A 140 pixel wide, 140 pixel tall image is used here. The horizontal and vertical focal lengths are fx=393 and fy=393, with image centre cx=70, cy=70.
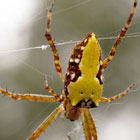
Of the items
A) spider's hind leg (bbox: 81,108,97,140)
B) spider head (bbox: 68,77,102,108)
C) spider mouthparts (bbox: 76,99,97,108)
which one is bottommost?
spider mouthparts (bbox: 76,99,97,108)

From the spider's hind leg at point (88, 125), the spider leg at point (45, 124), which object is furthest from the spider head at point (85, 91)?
the spider's hind leg at point (88, 125)

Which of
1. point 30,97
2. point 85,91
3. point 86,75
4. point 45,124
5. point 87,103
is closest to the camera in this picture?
point 86,75

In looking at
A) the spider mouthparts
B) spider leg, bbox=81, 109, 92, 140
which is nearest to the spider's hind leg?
spider leg, bbox=81, 109, 92, 140

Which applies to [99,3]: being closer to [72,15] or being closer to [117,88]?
[72,15]

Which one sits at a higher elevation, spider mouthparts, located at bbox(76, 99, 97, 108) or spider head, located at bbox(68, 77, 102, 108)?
spider head, located at bbox(68, 77, 102, 108)

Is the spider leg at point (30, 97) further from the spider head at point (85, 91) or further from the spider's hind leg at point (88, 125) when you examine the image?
the spider's hind leg at point (88, 125)

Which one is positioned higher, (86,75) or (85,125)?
(85,125)

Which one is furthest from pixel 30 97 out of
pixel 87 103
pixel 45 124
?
pixel 87 103

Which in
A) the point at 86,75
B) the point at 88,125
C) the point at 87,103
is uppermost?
the point at 88,125

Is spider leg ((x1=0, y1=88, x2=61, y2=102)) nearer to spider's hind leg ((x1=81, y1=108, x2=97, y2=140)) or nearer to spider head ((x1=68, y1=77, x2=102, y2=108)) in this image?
spider head ((x1=68, y1=77, x2=102, y2=108))

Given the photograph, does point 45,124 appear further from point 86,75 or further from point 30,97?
point 86,75

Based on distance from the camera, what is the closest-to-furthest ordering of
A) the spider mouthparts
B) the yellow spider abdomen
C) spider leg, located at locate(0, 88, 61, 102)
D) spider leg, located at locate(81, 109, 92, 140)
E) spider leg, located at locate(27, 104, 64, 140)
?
1. the yellow spider abdomen
2. the spider mouthparts
3. spider leg, located at locate(0, 88, 61, 102)
4. spider leg, located at locate(27, 104, 64, 140)
5. spider leg, located at locate(81, 109, 92, 140)
